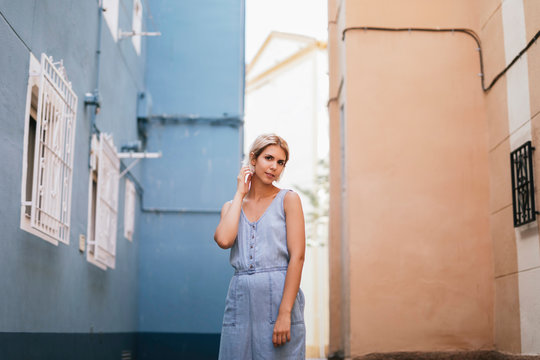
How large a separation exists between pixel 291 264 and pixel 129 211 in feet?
23.6

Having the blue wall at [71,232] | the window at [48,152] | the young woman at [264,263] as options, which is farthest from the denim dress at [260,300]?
the window at [48,152]

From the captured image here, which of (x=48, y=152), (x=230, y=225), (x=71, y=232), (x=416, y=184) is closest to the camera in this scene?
(x=230, y=225)

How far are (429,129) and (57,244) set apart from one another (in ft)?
12.0

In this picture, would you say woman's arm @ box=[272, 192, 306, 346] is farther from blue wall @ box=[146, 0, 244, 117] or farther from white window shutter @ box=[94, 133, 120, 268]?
blue wall @ box=[146, 0, 244, 117]

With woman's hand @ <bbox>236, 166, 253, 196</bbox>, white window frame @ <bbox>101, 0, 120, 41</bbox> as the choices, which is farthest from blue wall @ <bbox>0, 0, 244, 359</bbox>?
woman's hand @ <bbox>236, 166, 253, 196</bbox>

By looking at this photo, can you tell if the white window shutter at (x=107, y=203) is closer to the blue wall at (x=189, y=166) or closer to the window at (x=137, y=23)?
the blue wall at (x=189, y=166)

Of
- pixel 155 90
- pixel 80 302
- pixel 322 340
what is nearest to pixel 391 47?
pixel 80 302

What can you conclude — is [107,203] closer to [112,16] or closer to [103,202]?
[103,202]

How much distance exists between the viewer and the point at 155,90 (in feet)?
35.8

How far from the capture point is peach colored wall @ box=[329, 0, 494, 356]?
647 centimetres

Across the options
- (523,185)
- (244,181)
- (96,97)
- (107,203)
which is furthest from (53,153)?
(523,185)

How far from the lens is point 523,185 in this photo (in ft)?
17.9

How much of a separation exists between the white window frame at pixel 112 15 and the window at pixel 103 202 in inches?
50.4

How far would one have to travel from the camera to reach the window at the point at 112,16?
790 cm
